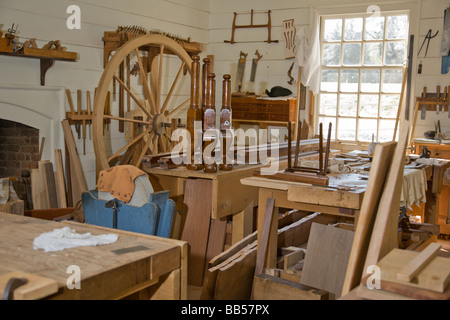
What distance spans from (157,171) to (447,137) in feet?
11.9

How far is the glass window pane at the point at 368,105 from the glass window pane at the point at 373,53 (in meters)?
0.43

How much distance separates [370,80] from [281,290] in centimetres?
439

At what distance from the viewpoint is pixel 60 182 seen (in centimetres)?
469

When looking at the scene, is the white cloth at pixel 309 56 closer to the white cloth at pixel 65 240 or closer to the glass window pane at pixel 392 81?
the glass window pane at pixel 392 81

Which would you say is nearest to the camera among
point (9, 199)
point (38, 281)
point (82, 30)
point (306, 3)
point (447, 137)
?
point (38, 281)

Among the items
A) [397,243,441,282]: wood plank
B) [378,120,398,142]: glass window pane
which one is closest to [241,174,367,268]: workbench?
[397,243,441,282]: wood plank

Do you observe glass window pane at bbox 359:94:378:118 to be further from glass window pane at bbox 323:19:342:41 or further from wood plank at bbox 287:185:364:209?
wood plank at bbox 287:185:364:209

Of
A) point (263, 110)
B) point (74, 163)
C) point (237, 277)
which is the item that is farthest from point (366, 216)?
point (263, 110)

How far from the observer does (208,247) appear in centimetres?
386

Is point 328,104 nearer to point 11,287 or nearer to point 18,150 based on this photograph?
point 18,150

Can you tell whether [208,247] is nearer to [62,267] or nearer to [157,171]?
[157,171]

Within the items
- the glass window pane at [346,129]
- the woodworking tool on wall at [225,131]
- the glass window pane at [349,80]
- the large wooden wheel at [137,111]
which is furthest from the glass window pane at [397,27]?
the woodworking tool on wall at [225,131]

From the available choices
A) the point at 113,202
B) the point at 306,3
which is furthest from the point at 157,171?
the point at 306,3

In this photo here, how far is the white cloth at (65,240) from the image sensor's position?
1801 mm
